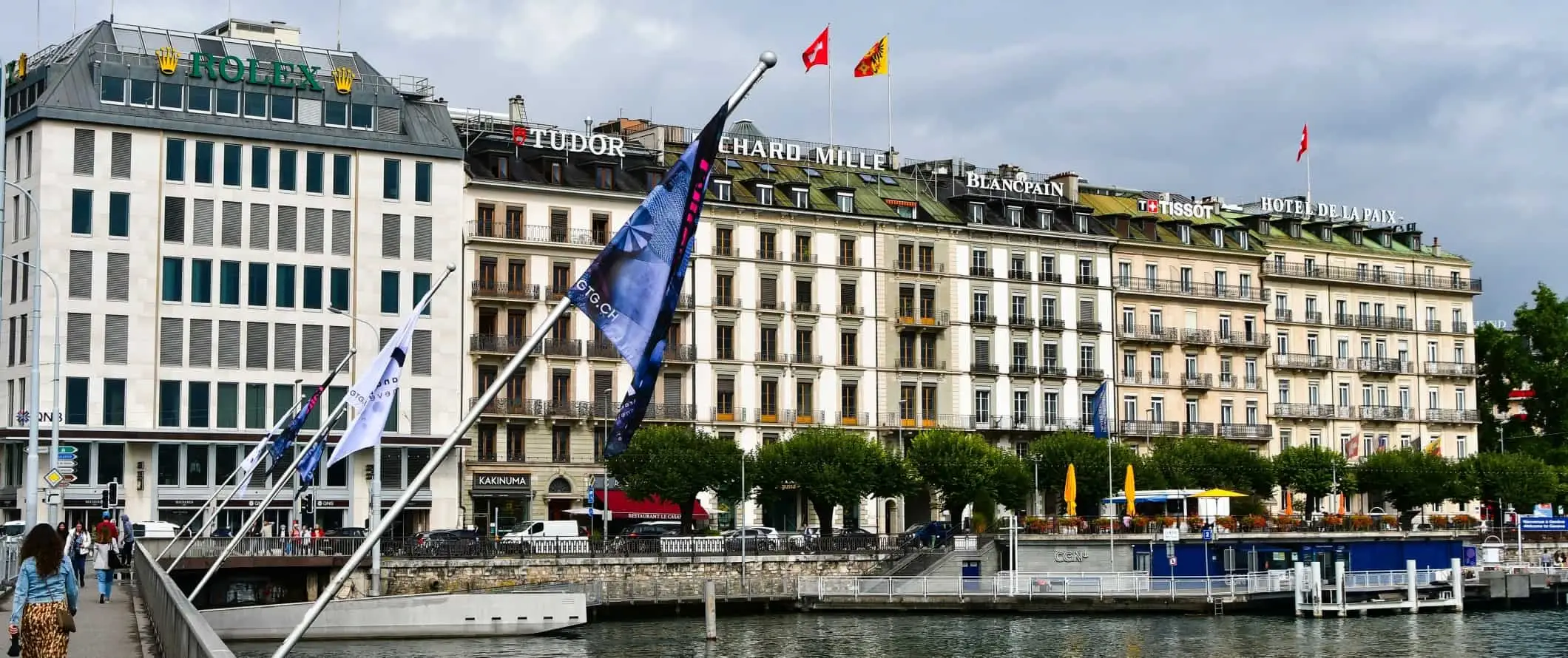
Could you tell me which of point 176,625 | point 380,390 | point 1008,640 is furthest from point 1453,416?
point 176,625

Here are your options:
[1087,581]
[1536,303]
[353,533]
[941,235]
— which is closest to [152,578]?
[353,533]

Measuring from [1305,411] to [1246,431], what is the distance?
5.12 m

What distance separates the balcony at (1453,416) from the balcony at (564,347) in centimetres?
5678

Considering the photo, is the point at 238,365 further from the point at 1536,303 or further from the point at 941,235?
the point at 1536,303

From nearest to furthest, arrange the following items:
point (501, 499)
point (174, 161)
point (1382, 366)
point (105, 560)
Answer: point (105, 560)
point (174, 161)
point (501, 499)
point (1382, 366)

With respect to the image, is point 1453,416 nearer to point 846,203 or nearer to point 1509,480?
point 1509,480

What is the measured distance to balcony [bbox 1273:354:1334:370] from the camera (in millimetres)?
124688

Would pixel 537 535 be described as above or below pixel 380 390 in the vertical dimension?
below

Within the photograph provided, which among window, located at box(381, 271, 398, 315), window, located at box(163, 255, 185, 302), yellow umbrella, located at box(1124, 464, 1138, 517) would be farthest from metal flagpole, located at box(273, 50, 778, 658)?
window, located at box(381, 271, 398, 315)

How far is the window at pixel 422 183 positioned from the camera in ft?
321

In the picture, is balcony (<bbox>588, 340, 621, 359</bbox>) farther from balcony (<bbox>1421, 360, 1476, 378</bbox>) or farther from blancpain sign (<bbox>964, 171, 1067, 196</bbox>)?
balcony (<bbox>1421, 360, 1476, 378</bbox>)

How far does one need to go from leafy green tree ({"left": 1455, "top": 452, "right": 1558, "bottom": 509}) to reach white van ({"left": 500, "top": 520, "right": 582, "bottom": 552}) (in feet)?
172

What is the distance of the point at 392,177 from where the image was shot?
97.4 meters

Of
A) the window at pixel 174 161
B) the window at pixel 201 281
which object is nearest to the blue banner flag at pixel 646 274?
the window at pixel 174 161
